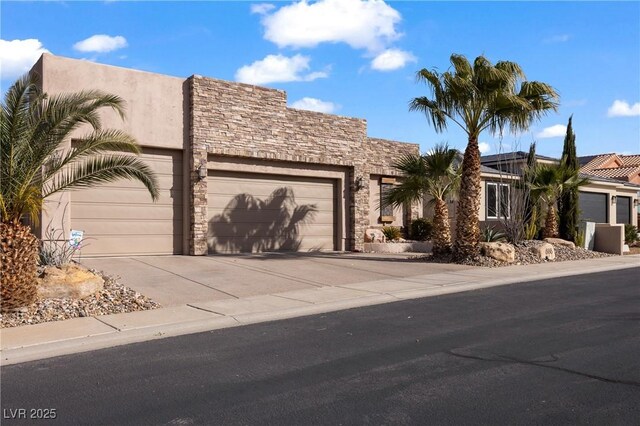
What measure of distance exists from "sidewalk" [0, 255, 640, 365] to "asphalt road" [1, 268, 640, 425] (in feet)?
1.41

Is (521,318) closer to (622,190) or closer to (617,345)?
(617,345)

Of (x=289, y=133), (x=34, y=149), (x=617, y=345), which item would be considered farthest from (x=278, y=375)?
(x=289, y=133)

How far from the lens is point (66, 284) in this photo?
35.2 ft

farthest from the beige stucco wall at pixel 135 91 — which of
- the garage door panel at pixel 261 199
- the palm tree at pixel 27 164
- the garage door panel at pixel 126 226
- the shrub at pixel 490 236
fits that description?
the shrub at pixel 490 236

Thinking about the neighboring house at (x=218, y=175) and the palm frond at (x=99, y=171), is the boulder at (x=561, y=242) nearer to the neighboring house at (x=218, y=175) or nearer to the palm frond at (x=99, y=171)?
the neighboring house at (x=218, y=175)

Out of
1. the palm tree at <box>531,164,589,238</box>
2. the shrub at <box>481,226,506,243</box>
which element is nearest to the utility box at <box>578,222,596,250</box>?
the palm tree at <box>531,164,589,238</box>

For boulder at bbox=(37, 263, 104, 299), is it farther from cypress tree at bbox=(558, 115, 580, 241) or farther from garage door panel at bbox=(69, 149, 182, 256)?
cypress tree at bbox=(558, 115, 580, 241)

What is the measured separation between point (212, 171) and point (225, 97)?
2.35 m

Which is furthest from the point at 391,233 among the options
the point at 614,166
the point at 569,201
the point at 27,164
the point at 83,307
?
the point at 614,166

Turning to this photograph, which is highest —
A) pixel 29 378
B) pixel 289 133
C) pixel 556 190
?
pixel 289 133

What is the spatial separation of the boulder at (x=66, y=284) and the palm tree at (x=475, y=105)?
36.1ft

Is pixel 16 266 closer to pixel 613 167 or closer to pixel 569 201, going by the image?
pixel 569 201

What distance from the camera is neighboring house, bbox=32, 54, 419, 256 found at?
1684 centimetres

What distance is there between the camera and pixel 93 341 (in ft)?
27.1
